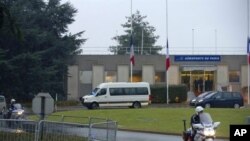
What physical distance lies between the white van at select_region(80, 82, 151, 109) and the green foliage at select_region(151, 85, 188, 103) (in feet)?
22.5

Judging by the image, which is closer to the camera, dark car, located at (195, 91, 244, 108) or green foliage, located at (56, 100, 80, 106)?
dark car, located at (195, 91, 244, 108)

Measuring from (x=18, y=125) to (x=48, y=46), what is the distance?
148 feet

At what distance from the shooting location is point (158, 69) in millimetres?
68250

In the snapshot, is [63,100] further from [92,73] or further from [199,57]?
[199,57]

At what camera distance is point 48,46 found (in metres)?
60.4

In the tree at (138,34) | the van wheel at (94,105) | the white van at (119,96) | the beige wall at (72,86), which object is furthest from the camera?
the tree at (138,34)

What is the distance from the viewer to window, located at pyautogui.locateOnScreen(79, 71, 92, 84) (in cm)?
6769

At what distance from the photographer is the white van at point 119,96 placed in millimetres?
49750

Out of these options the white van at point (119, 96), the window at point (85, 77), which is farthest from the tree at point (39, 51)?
the white van at point (119, 96)

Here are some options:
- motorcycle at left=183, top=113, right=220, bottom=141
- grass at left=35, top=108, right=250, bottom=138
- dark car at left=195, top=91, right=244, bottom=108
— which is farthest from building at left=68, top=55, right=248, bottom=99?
motorcycle at left=183, top=113, right=220, bottom=141

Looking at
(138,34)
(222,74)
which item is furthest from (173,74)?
(138,34)

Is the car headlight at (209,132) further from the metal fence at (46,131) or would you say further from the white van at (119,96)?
the white van at (119,96)

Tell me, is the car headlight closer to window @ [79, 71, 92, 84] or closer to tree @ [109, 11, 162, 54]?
window @ [79, 71, 92, 84]

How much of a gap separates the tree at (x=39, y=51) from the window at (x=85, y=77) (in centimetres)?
369
